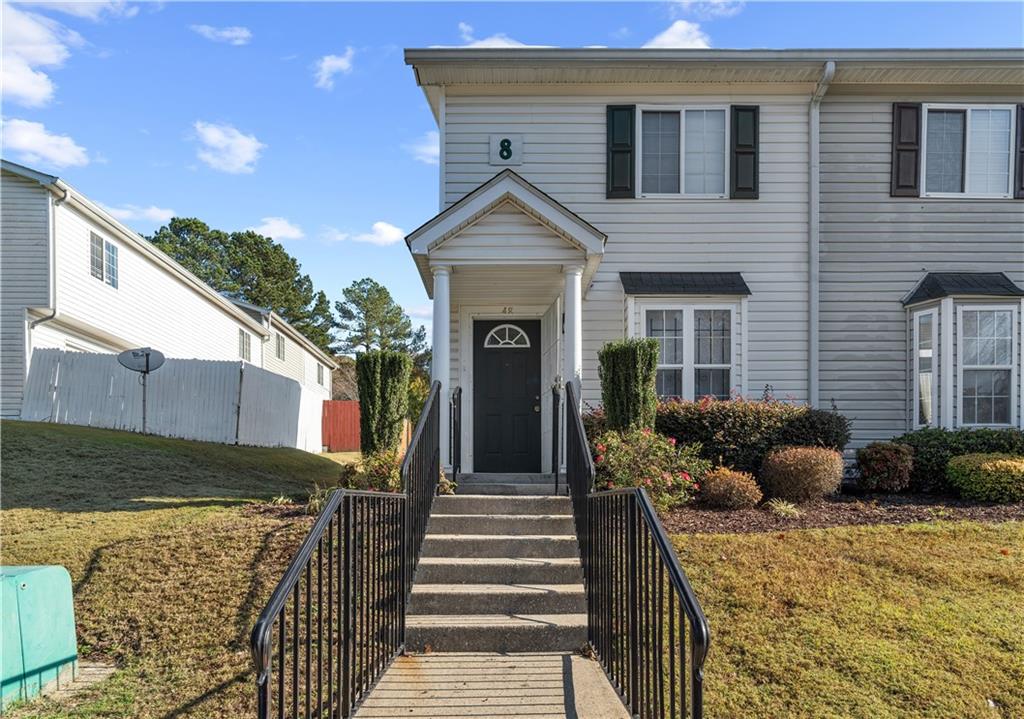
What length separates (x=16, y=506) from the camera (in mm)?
7305

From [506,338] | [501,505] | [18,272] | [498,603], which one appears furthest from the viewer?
[18,272]

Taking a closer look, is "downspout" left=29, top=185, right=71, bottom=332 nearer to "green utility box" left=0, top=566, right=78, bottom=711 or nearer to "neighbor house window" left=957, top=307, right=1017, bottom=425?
"green utility box" left=0, top=566, right=78, bottom=711

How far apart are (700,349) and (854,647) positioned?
560cm

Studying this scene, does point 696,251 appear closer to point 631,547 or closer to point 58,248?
point 631,547

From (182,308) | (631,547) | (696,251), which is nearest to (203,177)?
(182,308)

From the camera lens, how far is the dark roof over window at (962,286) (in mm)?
9500

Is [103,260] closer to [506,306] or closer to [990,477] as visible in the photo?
[506,306]

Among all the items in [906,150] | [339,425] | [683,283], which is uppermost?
[906,150]

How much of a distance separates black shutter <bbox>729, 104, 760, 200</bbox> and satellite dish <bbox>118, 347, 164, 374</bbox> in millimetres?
9940

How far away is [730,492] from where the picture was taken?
7594 millimetres

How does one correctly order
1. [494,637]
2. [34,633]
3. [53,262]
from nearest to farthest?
1. [34,633]
2. [494,637]
3. [53,262]

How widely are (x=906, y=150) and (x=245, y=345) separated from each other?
69.1 feet

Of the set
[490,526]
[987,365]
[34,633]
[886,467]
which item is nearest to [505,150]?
[490,526]

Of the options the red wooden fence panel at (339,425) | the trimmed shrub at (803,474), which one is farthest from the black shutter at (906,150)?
the red wooden fence panel at (339,425)
